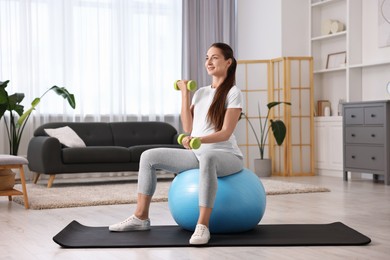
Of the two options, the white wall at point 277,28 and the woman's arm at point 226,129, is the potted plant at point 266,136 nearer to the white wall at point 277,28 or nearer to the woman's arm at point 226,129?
the white wall at point 277,28

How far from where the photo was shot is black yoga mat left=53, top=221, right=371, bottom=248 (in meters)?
3.38

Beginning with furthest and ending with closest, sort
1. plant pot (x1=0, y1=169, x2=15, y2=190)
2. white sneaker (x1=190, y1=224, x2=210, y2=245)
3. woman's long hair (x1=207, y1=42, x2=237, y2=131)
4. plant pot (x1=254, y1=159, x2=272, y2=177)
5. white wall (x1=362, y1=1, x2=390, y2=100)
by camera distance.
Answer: plant pot (x1=254, y1=159, x2=272, y2=177) < white wall (x1=362, y1=1, x2=390, y2=100) < plant pot (x1=0, y1=169, x2=15, y2=190) < woman's long hair (x1=207, y1=42, x2=237, y2=131) < white sneaker (x1=190, y1=224, x2=210, y2=245)

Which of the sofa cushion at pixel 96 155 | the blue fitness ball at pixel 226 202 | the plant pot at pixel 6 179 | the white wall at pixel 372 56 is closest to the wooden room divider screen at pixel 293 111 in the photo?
the white wall at pixel 372 56

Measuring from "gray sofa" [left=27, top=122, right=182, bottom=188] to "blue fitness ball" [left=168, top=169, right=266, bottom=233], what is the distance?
3.44 meters

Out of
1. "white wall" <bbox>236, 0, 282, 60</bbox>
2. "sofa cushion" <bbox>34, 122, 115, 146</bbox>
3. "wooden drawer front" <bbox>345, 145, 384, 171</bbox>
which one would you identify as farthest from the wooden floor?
"white wall" <bbox>236, 0, 282, 60</bbox>

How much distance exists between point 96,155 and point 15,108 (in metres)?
1.12

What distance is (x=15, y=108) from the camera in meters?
7.43

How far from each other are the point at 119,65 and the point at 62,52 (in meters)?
0.78

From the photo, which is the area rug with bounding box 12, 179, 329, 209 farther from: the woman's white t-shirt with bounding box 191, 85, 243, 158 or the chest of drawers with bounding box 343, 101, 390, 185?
the woman's white t-shirt with bounding box 191, 85, 243, 158

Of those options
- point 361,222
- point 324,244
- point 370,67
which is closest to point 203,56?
point 370,67

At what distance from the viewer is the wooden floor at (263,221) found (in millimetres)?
3158

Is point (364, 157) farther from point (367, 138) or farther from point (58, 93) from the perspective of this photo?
point (58, 93)

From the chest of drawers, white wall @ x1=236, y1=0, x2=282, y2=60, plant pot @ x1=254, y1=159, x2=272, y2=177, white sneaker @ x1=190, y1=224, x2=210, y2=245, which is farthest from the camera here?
white wall @ x1=236, y1=0, x2=282, y2=60

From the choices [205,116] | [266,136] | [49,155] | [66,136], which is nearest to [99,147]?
[66,136]
